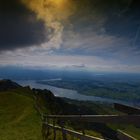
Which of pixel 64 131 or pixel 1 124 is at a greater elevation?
pixel 64 131

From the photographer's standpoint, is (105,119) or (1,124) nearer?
(105,119)

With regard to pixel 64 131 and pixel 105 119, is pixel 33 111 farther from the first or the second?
pixel 105 119

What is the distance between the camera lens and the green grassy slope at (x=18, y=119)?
86.2 ft

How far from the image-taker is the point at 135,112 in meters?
5.93

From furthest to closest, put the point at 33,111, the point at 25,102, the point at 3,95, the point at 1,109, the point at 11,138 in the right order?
the point at 3,95
the point at 25,102
the point at 1,109
the point at 33,111
the point at 11,138

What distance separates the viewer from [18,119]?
37156mm

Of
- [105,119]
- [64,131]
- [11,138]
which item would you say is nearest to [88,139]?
[105,119]

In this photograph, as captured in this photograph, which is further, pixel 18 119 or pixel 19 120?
pixel 18 119

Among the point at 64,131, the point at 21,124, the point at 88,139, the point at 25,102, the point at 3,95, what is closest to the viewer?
the point at 88,139

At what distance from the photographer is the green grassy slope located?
26266mm

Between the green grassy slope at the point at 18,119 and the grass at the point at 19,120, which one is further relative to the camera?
the green grassy slope at the point at 18,119

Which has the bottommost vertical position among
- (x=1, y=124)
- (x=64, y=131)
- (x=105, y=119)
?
(x=1, y=124)

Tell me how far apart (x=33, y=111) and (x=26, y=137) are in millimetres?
16327

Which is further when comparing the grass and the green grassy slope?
the green grassy slope
